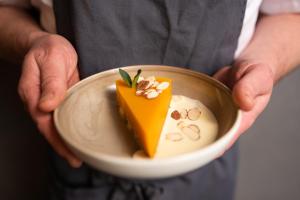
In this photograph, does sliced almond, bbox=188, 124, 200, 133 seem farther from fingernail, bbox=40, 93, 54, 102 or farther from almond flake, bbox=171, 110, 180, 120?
fingernail, bbox=40, 93, 54, 102

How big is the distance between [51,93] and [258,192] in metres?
0.83

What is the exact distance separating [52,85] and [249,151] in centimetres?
74

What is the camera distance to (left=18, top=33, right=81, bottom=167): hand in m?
0.51

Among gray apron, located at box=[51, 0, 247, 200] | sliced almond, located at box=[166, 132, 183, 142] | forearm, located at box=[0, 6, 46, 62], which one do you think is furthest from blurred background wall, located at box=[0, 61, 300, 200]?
sliced almond, located at box=[166, 132, 183, 142]

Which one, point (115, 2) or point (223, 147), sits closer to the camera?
point (223, 147)

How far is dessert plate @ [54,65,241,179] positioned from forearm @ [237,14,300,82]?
0.43ft

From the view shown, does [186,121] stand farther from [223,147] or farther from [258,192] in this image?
[258,192]

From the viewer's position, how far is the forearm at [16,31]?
0.68 m

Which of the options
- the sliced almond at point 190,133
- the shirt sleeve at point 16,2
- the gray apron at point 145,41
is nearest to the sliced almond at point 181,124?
the sliced almond at point 190,133

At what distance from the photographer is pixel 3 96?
2.84 ft

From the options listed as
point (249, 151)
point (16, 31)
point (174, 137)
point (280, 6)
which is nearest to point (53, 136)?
point (174, 137)

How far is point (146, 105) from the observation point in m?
0.55

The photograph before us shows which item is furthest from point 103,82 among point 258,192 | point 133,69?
point 258,192

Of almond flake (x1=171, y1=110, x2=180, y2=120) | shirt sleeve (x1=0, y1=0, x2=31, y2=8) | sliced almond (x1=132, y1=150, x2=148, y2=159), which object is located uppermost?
shirt sleeve (x1=0, y1=0, x2=31, y2=8)
